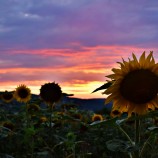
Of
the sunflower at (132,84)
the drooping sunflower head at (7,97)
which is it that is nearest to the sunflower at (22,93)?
the drooping sunflower head at (7,97)

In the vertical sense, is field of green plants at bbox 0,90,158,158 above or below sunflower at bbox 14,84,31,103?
below

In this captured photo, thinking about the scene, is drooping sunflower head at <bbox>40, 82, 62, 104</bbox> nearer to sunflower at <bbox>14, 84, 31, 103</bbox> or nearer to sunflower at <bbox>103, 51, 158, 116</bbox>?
sunflower at <bbox>14, 84, 31, 103</bbox>

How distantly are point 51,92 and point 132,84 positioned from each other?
415 cm

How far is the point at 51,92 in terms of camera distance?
793 cm

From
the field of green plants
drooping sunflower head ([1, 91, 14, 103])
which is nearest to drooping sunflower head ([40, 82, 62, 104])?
the field of green plants

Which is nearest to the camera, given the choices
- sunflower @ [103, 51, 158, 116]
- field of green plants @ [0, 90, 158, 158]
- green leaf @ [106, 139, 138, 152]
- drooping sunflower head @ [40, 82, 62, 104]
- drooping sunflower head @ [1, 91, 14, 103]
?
green leaf @ [106, 139, 138, 152]

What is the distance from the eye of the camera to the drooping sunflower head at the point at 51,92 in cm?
787

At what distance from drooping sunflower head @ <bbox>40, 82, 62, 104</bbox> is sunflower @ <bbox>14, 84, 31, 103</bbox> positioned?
7.79 ft

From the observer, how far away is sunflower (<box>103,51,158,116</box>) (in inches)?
154

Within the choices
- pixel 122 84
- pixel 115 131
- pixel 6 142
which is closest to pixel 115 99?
pixel 122 84

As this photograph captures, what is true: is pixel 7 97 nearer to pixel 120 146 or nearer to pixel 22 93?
pixel 22 93

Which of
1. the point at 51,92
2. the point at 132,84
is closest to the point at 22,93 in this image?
the point at 51,92

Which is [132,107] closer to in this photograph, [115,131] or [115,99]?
[115,99]

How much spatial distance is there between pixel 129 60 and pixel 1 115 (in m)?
6.76
